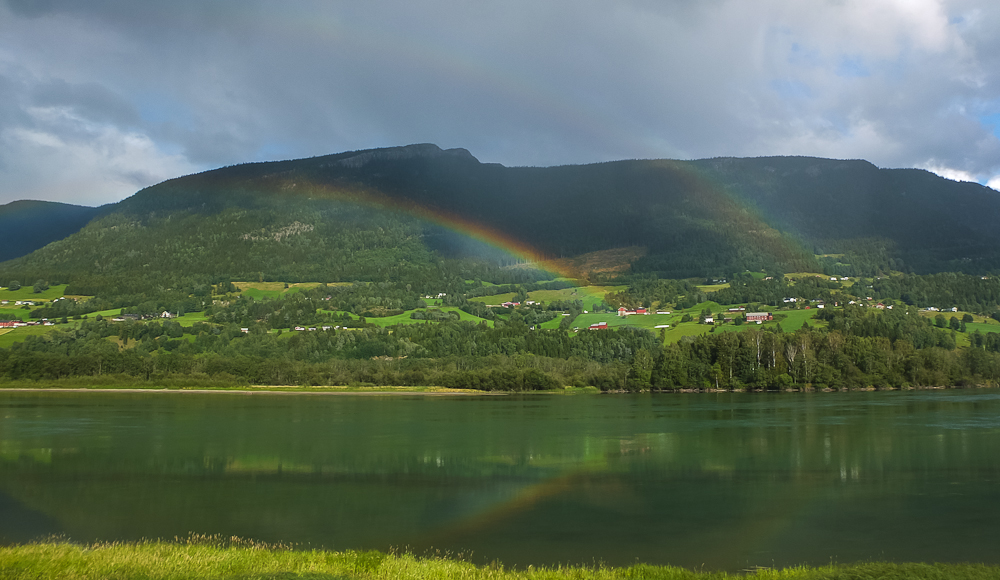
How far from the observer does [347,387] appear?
10175 centimetres

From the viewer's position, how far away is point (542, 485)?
87.9 ft

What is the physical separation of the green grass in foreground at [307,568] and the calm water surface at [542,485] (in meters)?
2.07

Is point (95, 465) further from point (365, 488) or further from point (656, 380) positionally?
point (656, 380)

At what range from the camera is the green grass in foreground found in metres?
13.1

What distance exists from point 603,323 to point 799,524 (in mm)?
110298

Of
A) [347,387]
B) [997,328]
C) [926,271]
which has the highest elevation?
[926,271]

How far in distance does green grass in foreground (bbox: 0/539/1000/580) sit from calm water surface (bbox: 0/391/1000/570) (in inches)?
81.4

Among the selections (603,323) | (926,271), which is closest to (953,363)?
(603,323)

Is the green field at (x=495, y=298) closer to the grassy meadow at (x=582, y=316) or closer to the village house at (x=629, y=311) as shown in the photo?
the grassy meadow at (x=582, y=316)

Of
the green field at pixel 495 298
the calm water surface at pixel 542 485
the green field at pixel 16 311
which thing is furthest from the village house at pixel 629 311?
the green field at pixel 16 311

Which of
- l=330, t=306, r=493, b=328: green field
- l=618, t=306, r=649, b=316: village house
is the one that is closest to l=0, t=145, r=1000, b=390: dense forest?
l=330, t=306, r=493, b=328: green field

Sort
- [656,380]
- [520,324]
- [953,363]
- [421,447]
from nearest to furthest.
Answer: [421,447] → [953,363] → [656,380] → [520,324]

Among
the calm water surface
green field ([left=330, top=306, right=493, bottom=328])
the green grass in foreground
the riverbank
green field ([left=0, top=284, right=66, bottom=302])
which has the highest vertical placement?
green field ([left=0, top=284, right=66, bottom=302])

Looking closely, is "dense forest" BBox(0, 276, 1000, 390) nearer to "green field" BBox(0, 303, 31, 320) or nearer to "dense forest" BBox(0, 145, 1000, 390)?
"dense forest" BBox(0, 145, 1000, 390)
